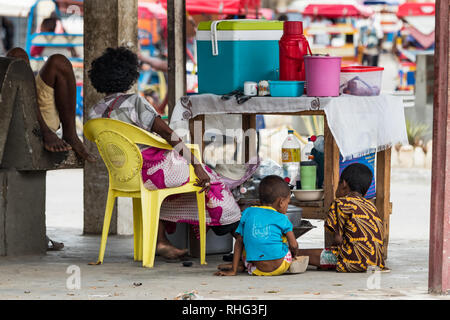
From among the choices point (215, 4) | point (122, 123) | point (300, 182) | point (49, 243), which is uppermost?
point (215, 4)

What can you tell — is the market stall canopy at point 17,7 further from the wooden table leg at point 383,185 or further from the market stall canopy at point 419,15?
the wooden table leg at point 383,185

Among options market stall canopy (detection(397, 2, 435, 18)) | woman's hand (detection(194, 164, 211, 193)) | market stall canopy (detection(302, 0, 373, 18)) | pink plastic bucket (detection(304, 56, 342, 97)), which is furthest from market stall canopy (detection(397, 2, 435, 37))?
woman's hand (detection(194, 164, 211, 193))

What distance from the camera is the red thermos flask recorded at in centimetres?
609

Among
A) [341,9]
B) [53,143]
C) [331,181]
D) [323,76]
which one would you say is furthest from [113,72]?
[341,9]

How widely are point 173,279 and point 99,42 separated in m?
3.06

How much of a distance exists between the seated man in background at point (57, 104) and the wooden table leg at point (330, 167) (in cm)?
188

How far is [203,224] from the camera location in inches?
235

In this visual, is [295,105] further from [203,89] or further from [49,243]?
[49,243]

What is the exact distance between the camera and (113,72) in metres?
5.91

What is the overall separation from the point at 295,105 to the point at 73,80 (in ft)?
5.91

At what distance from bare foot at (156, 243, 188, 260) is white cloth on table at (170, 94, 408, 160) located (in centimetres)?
86

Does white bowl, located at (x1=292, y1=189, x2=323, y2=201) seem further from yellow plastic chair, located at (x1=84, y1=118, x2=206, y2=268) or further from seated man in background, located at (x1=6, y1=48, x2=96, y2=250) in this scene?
seated man in background, located at (x1=6, y1=48, x2=96, y2=250)

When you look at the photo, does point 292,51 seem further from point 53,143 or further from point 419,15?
point 419,15
